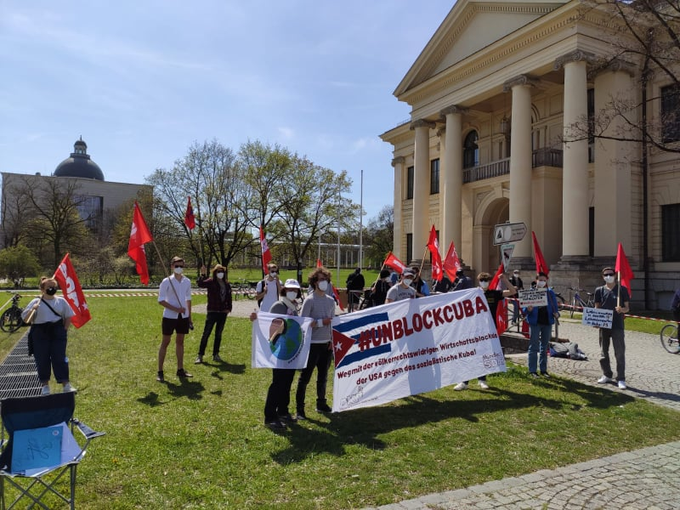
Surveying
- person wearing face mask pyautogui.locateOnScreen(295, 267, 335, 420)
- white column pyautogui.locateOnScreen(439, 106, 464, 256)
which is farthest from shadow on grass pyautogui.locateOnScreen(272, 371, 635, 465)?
white column pyautogui.locateOnScreen(439, 106, 464, 256)

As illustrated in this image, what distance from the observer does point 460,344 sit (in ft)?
26.6

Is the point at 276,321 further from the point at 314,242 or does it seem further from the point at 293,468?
the point at 314,242

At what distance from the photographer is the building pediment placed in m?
26.6

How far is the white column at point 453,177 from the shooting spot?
3092 centimetres

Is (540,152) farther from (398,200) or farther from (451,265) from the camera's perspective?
(398,200)

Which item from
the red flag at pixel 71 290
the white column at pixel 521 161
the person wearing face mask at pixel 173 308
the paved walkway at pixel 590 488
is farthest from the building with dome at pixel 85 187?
the paved walkway at pixel 590 488

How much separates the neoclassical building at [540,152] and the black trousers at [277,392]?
48.0 ft

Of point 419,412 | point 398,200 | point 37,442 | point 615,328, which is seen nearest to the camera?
point 37,442

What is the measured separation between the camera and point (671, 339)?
12727mm

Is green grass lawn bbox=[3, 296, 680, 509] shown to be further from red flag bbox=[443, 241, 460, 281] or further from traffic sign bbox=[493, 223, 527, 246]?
red flag bbox=[443, 241, 460, 281]

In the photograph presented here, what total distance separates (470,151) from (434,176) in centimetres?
399

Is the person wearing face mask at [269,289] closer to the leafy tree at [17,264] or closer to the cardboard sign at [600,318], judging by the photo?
the cardboard sign at [600,318]

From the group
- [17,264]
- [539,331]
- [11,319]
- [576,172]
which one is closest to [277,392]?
[539,331]

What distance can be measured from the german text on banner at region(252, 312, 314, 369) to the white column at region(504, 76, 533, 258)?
829 inches
